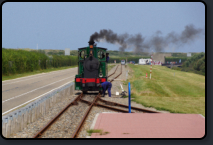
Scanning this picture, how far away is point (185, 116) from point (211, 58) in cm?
513

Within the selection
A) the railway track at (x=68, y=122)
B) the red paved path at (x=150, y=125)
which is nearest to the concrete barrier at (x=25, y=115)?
the railway track at (x=68, y=122)

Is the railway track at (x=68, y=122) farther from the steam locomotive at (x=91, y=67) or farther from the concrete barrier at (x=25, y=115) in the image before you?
the steam locomotive at (x=91, y=67)

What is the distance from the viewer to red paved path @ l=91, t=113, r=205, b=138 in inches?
327

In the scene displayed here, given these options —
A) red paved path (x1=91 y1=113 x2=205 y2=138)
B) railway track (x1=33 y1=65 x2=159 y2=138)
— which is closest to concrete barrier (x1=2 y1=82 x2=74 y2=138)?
railway track (x1=33 y1=65 x2=159 y2=138)

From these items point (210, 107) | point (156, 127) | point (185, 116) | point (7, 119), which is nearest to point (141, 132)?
point (156, 127)

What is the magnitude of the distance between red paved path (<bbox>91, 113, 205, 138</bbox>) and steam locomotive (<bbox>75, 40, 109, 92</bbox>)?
731 cm

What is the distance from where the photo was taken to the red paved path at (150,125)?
8.30 m

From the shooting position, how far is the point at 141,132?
8.56 m

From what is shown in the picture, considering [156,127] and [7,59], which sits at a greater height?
[7,59]

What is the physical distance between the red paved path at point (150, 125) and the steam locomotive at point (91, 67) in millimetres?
7313

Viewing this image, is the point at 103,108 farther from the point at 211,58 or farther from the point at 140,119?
the point at 211,58

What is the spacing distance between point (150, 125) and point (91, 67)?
31.4ft

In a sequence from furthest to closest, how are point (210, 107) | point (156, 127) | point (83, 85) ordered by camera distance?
point (83, 85) → point (156, 127) → point (210, 107)

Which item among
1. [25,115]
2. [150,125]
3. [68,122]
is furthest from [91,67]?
[150,125]
